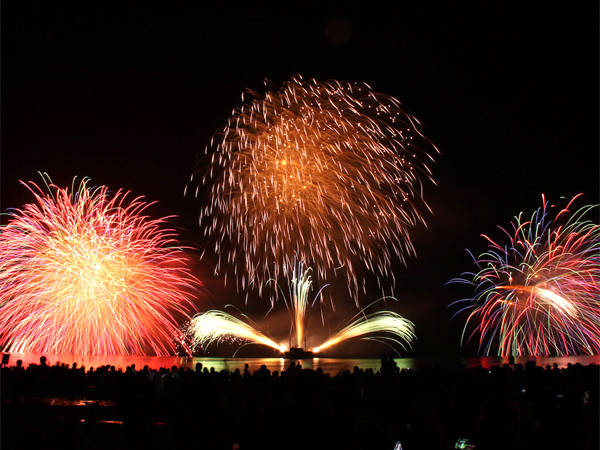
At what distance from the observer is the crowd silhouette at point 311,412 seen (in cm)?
489

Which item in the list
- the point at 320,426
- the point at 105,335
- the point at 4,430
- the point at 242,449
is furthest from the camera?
the point at 105,335

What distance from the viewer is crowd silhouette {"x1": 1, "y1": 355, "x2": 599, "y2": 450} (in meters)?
4.89

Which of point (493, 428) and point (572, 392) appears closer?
point (493, 428)

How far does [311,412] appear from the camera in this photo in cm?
490

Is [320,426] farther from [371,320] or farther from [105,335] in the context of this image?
[371,320]

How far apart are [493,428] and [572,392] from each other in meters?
4.32

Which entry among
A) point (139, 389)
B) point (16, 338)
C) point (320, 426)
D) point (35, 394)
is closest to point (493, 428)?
point (320, 426)

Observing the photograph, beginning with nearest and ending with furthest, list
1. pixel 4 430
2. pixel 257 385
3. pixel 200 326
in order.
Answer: pixel 257 385
pixel 4 430
pixel 200 326

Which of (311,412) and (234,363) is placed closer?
(311,412)

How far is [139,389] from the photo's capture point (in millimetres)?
8734

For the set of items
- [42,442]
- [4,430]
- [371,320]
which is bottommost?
[4,430]

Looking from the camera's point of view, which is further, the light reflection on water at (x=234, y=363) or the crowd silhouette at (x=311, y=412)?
the light reflection on water at (x=234, y=363)

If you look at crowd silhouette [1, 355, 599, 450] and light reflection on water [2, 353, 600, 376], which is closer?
crowd silhouette [1, 355, 599, 450]

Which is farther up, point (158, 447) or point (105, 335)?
point (105, 335)
